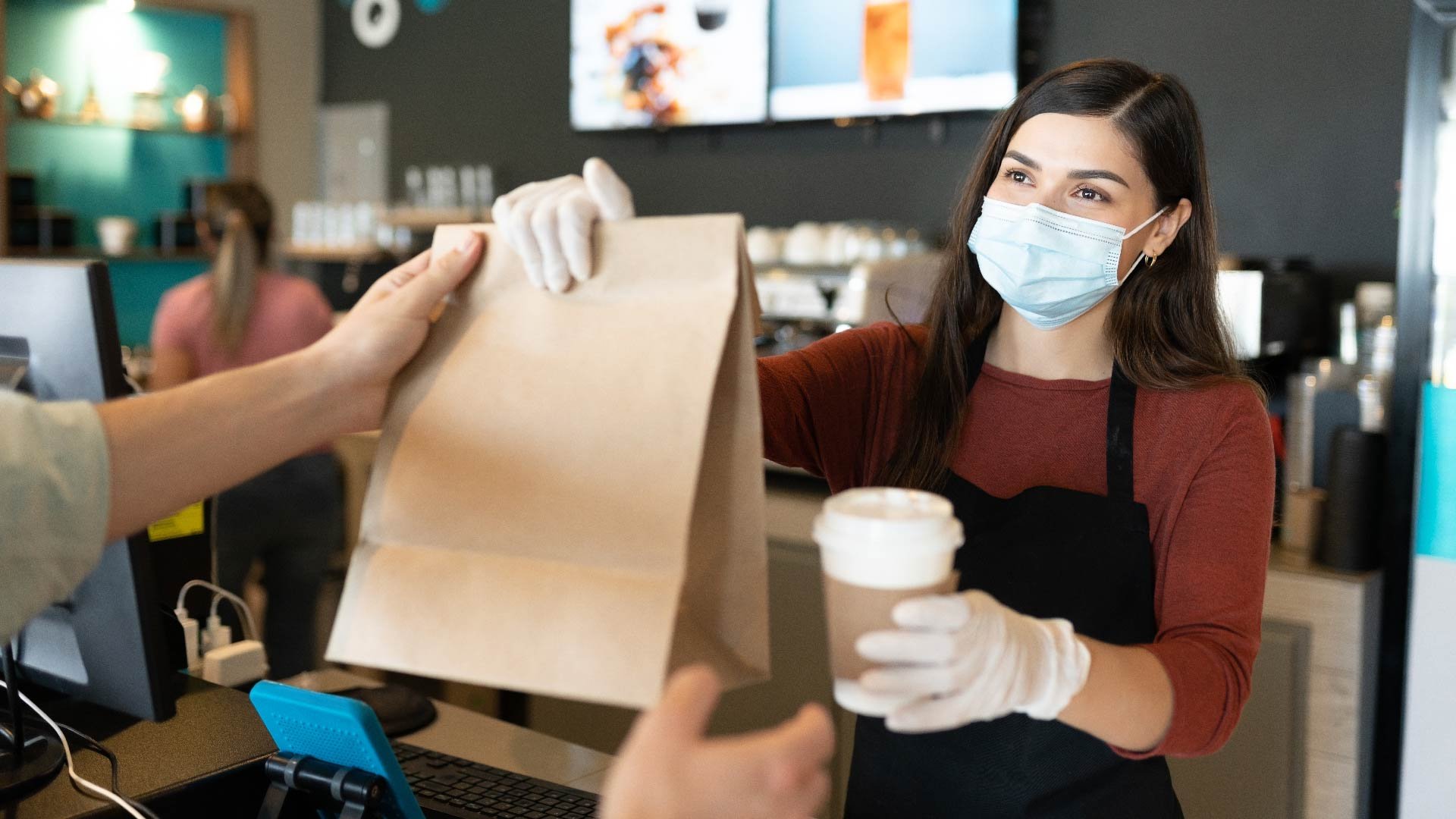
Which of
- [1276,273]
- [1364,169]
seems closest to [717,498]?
[1276,273]

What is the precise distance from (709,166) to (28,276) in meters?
3.92

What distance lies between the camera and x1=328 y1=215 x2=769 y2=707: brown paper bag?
33.4 inches

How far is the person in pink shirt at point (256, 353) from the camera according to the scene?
353 cm

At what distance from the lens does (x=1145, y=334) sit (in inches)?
62.2

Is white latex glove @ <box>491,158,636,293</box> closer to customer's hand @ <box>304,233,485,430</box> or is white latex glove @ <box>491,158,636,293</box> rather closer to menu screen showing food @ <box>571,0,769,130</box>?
customer's hand @ <box>304,233,485,430</box>

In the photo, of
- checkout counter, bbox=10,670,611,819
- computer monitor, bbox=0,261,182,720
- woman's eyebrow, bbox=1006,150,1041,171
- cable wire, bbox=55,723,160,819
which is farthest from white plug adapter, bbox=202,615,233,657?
woman's eyebrow, bbox=1006,150,1041,171

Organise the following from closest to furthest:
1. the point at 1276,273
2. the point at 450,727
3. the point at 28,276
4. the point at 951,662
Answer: the point at 951,662
the point at 28,276
the point at 450,727
the point at 1276,273

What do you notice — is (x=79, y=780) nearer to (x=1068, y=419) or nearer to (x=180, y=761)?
(x=180, y=761)

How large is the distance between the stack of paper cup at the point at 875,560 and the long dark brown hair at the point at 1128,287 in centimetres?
67

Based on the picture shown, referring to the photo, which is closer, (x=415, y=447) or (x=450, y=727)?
(x=415, y=447)

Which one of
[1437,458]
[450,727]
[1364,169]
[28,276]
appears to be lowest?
[450,727]

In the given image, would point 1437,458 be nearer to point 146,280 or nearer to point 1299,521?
point 1299,521

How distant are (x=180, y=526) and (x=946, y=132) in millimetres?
3151

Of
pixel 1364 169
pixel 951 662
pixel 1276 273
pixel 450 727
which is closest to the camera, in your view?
pixel 951 662
